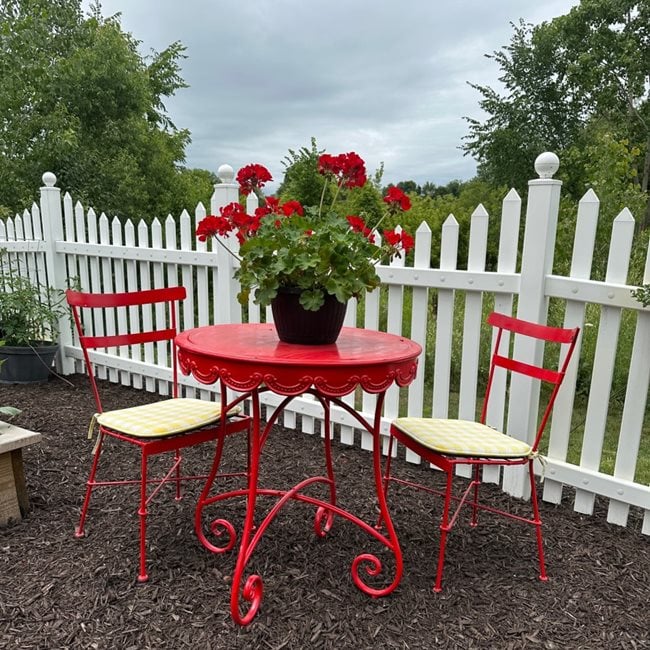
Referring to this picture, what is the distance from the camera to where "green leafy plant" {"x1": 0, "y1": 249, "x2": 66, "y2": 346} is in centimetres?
434

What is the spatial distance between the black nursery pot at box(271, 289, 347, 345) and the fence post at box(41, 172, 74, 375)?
11.1ft

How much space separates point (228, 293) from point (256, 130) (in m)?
3.40

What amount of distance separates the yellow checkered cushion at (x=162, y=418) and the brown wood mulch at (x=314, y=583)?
20.3 inches

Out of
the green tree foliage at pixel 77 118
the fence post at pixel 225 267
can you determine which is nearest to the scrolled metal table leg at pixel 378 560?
the fence post at pixel 225 267

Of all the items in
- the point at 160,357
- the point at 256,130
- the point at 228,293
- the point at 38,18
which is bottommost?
the point at 160,357

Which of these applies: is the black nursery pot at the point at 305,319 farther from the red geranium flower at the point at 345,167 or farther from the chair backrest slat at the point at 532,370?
the chair backrest slat at the point at 532,370

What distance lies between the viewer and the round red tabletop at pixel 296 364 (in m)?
1.61

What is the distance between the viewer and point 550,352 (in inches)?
176

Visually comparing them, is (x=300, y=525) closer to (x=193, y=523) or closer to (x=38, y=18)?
(x=193, y=523)

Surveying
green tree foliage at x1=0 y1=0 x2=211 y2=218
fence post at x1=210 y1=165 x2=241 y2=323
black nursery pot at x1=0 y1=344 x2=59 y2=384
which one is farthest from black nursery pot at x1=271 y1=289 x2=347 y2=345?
green tree foliage at x1=0 y1=0 x2=211 y2=218

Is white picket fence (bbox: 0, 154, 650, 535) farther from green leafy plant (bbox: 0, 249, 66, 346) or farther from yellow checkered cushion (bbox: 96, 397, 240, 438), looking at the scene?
green leafy plant (bbox: 0, 249, 66, 346)

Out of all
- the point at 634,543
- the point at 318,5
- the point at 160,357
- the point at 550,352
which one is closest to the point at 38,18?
the point at 318,5

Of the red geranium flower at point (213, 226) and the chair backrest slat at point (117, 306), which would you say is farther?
the chair backrest slat at point (117, 306)

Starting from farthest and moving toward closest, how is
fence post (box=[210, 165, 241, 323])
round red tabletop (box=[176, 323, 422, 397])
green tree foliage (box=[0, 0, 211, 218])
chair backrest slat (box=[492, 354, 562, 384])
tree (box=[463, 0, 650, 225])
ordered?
tree (box=[463, 0, 650, 225]) < green tree foliage (box=[0, 0, 211, 218]) < fence post (box=[210, 165, 241, 323]) < chair backrest slat (box=[492, 354, 562, 384]) < round red tabletop (box=[176, 323, 422, 397])
